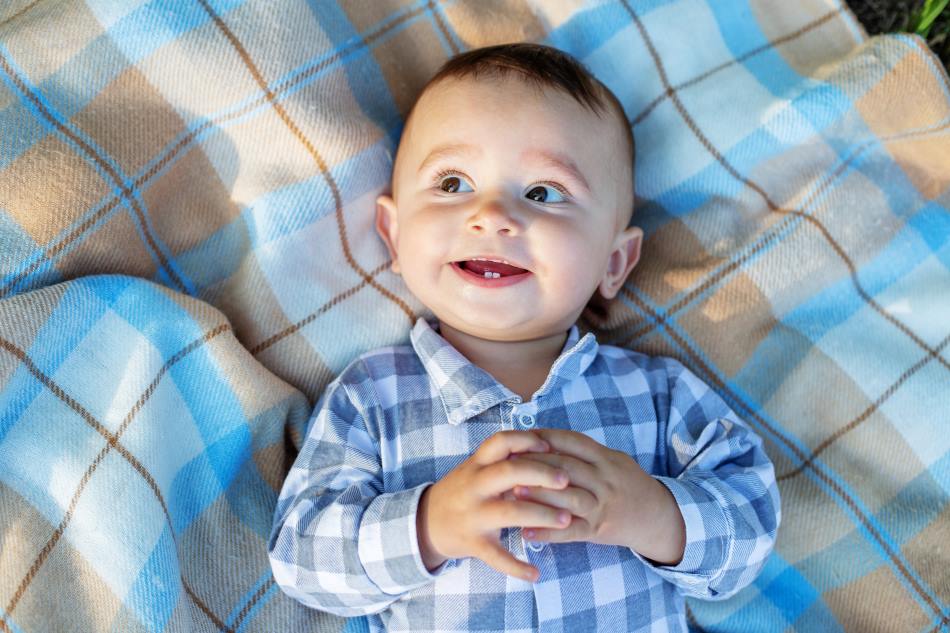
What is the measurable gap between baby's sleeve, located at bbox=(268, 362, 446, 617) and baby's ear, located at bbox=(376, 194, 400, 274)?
0.27 metres

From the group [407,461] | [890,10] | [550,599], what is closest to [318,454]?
[407,461]

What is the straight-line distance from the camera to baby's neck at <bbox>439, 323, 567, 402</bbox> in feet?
4.46

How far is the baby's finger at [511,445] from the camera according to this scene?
1.03m

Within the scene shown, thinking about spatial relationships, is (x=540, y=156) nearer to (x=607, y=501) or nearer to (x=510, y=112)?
(x=510, y=112)

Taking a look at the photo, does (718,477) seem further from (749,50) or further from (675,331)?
(749,50)

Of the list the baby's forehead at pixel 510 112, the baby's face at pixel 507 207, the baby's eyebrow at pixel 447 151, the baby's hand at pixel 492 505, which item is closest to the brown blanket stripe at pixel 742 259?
the baby's face at pixel 507 207

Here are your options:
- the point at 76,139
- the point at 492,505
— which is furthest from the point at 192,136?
the point at 492,505

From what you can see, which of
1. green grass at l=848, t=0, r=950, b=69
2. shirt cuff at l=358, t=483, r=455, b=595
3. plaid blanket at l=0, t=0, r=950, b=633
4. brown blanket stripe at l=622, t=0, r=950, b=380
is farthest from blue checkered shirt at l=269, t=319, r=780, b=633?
green grass at l=848, t=0, r=950, b=69

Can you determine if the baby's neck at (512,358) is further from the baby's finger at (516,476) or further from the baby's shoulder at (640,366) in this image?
the baby's finger at (516,476)

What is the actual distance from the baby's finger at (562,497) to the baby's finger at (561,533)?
18 millimetres

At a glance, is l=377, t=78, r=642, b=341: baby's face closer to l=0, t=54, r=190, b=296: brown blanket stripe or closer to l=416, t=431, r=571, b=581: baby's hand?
l=416, t=431, r=571, b=581: baby's hand

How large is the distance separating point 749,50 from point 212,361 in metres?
1.14

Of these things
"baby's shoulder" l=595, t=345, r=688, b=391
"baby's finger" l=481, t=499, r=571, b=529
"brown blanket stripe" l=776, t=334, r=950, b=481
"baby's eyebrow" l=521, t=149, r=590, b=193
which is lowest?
"brown blanket stripe" l=776, t=334, r=950, b=481

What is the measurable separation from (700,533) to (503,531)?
0.27 metres
